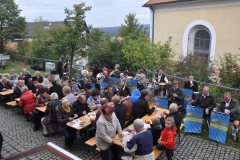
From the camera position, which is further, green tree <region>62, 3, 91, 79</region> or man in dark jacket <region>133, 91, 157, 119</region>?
green tree <region>62, 3, 91, 79</region>

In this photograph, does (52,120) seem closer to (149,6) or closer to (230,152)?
(230,152)

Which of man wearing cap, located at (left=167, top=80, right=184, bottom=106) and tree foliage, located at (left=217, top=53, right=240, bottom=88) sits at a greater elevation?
tree foliage, located at (left=217, top=53, right=240, bottom=88)

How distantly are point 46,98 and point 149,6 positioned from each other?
569 inches

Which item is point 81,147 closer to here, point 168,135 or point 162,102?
point 168,135

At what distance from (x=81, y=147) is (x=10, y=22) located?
1991cm

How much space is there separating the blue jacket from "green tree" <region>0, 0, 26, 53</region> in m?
21.8

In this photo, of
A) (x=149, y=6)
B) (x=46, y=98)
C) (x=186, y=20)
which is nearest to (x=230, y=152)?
(x=46, y=98)

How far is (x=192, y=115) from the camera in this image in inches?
265

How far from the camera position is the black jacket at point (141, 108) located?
6332mm

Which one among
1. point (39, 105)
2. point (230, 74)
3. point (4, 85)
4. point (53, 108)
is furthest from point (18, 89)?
point (230, 74)

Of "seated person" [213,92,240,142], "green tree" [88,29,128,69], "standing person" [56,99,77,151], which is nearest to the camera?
"standing person" [56,99,77,151]

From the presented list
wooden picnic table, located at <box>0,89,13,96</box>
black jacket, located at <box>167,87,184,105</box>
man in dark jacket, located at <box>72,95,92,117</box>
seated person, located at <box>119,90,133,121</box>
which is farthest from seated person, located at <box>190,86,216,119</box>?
wooden picnic table, located at <box>0,89,13,96</box>

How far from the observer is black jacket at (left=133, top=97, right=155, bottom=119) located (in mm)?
6332

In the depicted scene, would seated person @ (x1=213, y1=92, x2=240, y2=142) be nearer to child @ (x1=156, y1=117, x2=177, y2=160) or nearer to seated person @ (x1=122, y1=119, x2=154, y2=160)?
child @ (x1=156, y1=117, x2=177, y2=160)
